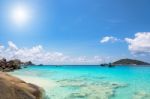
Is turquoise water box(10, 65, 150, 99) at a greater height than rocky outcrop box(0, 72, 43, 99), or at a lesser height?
lesser

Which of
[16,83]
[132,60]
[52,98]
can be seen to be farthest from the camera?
[132,60]

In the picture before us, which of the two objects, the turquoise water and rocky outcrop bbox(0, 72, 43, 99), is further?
the turquoise water

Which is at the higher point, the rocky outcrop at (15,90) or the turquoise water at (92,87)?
the rocky outcrop at (15,90)

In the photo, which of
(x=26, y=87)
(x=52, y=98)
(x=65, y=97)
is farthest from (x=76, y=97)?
(x=26, y=87)

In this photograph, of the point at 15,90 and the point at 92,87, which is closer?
the point at 15,90

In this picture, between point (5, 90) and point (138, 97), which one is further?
point (138, 97)

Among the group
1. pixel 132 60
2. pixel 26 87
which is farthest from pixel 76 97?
pixel 132 60

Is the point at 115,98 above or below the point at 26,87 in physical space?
below

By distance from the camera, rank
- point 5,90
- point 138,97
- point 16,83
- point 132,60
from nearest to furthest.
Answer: point 5,90 < point 16,83 < point 138,97 < point 132,60

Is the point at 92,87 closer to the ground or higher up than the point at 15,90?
closer to the ground

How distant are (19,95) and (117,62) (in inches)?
7223

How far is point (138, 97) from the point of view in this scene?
1509 cm

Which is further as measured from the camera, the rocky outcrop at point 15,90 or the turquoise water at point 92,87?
the turquoise water at point 92,87

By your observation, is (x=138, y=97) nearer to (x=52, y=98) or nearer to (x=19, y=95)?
(x=52, y=98)
